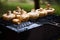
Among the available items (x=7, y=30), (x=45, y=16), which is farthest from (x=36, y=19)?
(x=7, y=30)

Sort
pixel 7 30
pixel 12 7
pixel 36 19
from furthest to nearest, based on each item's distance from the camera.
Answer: pixel 12 7 → pixel 36 19 → pixel 7 30

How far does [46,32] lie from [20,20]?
22 cm

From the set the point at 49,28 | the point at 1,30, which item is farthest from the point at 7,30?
the point at 49,28

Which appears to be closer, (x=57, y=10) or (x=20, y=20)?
(x=20, y=20)

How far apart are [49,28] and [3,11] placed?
42 cm

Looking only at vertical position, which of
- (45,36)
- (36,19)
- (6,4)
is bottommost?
(45,36)

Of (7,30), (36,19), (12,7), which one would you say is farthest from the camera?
(12,7)

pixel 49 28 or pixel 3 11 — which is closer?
pixel 49 28

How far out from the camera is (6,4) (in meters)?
1.23

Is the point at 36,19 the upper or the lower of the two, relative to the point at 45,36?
upper

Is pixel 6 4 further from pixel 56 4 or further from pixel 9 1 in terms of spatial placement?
pixel 56 4

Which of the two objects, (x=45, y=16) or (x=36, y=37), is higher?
(x=45, y=16)

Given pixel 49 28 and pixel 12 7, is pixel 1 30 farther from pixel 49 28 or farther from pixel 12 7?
pixel 49 28

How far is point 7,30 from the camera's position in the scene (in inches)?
39.3
